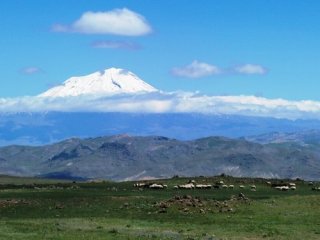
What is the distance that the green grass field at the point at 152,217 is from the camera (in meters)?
50.6

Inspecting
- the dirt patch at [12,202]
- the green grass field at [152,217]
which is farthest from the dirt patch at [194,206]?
the dirt patch at [12,202]

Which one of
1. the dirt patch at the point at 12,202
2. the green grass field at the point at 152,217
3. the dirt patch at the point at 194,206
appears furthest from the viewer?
the dirt patch at the point at 12,202

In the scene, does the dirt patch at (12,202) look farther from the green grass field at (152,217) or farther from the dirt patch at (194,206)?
the dirt patch at (194,206)

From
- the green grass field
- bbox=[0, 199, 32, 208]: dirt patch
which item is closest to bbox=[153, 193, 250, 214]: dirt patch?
the green grass field

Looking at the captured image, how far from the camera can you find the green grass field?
50.6 metres

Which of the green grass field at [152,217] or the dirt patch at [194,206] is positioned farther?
the dirt patch at [194,206]

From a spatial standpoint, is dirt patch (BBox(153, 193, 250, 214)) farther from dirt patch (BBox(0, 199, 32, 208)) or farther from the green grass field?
dirt patch (BBox(0, 199, 32, 208))

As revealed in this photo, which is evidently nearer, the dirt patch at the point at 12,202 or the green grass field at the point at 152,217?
the green grass field at the point at 152,217

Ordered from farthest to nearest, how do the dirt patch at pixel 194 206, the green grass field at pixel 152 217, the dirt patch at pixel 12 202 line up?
the dirt patch at pixel 12 202, the dirt patch at pixel 194 206, the green grass field at pixel 152 217

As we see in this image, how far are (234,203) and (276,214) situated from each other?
8.60m

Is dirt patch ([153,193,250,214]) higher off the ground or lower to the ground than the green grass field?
higher

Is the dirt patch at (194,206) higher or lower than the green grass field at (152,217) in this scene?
higher

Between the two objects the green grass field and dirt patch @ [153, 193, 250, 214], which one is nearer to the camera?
the green grass field

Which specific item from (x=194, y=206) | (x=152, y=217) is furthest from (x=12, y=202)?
(x=194, y=206)
